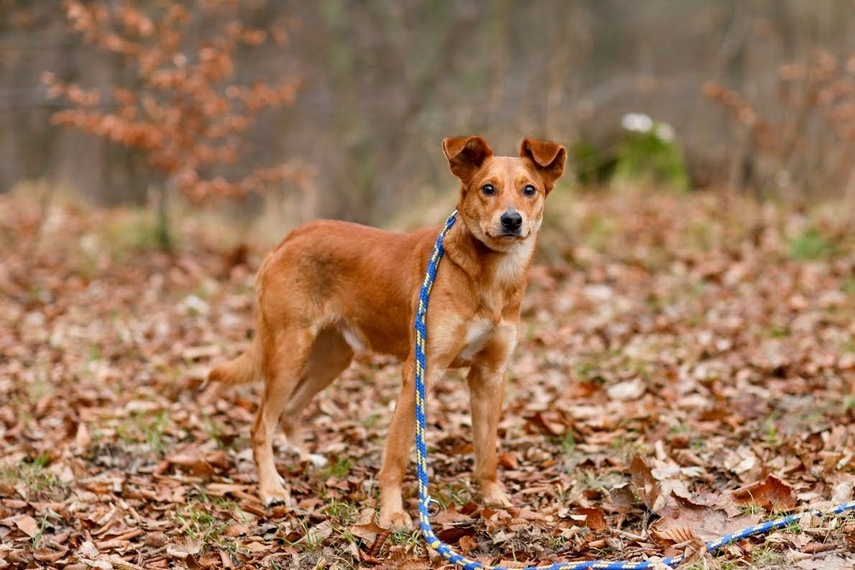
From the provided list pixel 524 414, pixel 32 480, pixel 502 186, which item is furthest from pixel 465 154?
pixel 32 480

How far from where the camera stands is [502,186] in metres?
4.50

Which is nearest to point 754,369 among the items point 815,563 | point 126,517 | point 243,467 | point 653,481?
point 653,481

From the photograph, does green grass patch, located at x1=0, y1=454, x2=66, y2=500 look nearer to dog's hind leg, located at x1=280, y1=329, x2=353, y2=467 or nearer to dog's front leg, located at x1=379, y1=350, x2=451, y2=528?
dog's hind leg, located at x1=280, y1=329, x2=353, y2=467

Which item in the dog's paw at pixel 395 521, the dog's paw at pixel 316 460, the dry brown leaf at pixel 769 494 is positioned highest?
the dry brown leaf at pixel 769 494

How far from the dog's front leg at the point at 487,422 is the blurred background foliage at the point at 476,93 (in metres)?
6.82

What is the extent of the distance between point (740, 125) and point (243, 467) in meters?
10.2

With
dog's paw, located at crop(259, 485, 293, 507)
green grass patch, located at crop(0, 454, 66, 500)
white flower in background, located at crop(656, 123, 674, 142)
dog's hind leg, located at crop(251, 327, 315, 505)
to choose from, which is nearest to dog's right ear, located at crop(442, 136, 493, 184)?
dog's hind leg, located at crop(251, 327, 315, 505)

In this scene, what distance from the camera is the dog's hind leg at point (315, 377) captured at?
5.71 m

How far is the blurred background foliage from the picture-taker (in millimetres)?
12742

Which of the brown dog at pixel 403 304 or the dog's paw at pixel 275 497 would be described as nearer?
the brown dog at pixel 403 304

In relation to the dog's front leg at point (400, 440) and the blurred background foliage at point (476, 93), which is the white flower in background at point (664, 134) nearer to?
the blurred background foliage at point (476, 93)

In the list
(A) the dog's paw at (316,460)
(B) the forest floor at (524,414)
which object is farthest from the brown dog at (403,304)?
(B) the forest floor at (524,414)

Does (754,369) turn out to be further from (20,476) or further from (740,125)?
(740,125)

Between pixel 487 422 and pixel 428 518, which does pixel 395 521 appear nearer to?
pixel 428 518
